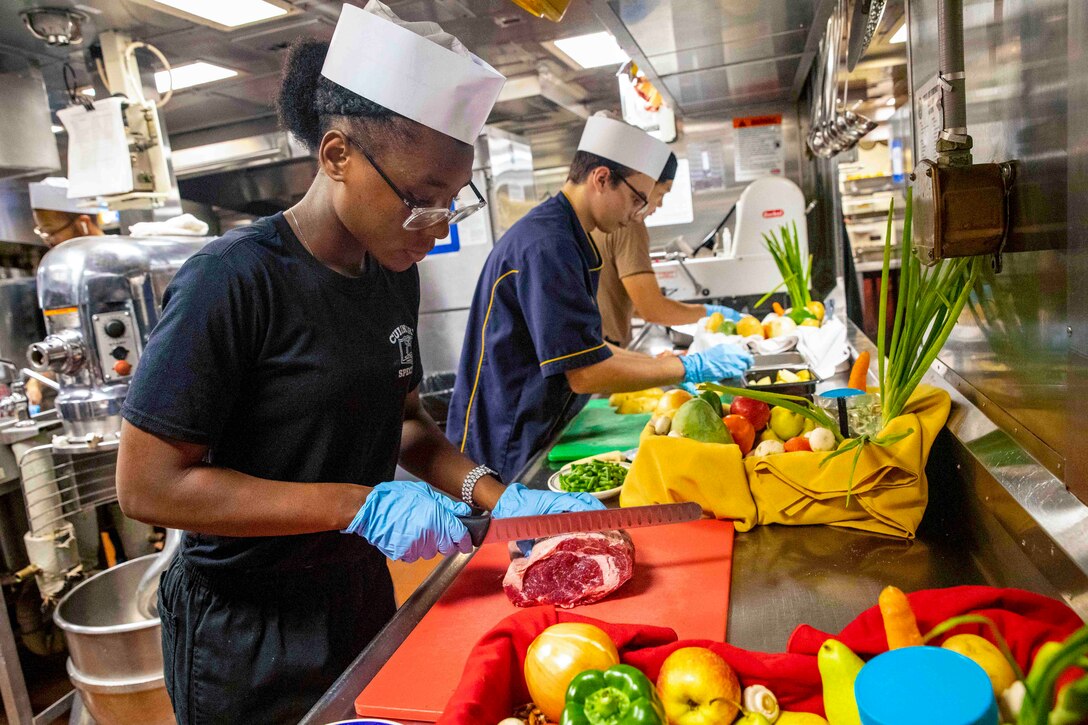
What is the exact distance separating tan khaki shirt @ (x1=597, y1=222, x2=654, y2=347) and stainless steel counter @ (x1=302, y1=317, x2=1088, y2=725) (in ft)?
8.55

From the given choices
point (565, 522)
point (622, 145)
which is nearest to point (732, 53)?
point (622, 145)

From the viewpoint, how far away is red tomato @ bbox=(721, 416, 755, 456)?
1885 mm

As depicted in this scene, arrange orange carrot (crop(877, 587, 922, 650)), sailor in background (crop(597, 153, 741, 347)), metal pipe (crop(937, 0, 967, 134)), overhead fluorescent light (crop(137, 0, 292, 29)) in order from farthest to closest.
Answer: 1. sailor in background (crop(597, 153, 741, 347))
2. overhead fluorescent light (crop(137, 0, 292, 29))
3. metal pipe (crop(937, 0, 967, 134))
4. orange carrot (crop(877, 587, 922, 650))

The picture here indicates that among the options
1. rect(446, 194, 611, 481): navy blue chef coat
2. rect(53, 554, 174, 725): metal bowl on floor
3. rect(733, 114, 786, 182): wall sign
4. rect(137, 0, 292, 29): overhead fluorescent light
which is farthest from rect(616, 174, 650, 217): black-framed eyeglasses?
rect(733, 114, 786, 182): wall sign

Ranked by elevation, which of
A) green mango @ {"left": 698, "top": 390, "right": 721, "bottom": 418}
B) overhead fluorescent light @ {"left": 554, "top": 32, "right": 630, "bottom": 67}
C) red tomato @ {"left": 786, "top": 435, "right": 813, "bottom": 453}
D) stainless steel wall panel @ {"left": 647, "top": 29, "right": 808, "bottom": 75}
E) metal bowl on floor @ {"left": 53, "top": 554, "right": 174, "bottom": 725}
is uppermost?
overhead fluorescent light @ {"left": 554, "top": 32, "right": 630, "bottom": 67}

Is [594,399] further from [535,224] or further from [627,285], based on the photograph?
[627,285]

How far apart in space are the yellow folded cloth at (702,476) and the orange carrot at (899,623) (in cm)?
71

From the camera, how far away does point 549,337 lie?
244 cm

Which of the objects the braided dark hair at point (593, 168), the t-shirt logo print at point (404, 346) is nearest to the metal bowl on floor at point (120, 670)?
the t-shirt logo print at point (404, 346)

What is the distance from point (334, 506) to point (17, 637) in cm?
369

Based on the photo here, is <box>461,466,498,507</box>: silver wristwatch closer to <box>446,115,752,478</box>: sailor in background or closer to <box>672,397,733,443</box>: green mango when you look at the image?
<box>672,397,733,443</box>: green mango

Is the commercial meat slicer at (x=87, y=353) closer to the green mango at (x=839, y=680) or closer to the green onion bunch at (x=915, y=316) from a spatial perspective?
the green onion bunch at (x=915, y=316)

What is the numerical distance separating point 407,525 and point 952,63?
→ 1.28 m

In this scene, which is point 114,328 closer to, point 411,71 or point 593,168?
point 593,168
